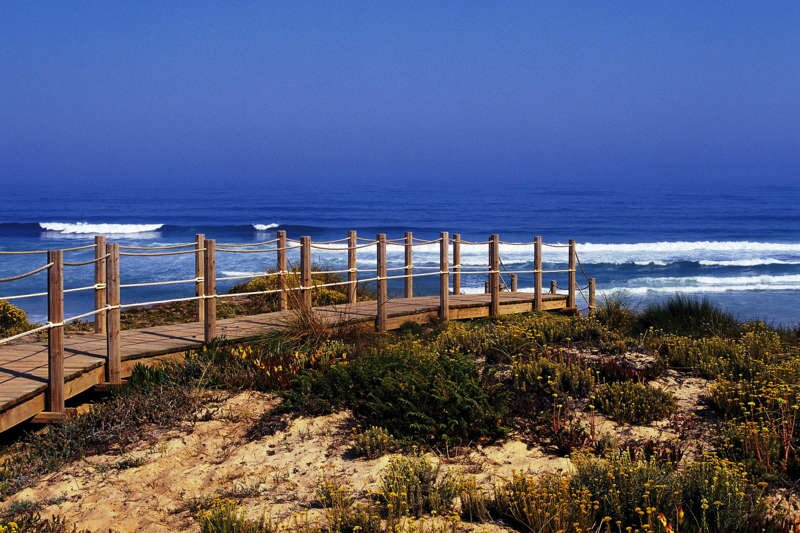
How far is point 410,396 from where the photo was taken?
22.6 feet

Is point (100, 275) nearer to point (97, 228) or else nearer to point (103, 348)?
point (103, 348)

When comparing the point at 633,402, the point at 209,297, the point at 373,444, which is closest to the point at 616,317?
the point at 633,402

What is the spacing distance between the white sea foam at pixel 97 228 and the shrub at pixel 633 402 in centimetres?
4309

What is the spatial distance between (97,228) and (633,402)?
47.0 meters

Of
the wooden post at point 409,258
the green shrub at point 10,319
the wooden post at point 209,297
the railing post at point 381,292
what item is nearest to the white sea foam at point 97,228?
the green shrub at point 10,319

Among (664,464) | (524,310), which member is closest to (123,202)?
(524,310)

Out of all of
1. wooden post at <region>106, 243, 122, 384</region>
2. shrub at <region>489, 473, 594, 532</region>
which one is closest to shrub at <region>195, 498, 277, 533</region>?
shrub at <region>489, 473, 594, 532</region>

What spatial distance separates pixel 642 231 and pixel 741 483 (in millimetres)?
43169

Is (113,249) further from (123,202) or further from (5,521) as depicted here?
(123,202)

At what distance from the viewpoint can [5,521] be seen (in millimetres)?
5418

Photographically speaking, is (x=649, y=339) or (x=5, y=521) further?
(x=649, y=339)

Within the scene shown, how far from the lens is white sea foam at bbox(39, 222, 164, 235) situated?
47316mm

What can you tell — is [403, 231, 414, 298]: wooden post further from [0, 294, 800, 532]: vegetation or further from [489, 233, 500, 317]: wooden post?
[0, 294, 800, 532]: vegetation

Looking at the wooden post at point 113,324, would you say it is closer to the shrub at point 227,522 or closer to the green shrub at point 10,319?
the shrub at point 227,522
